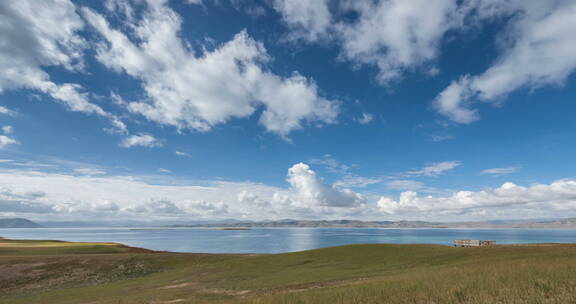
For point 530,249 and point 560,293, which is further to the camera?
point 530,249

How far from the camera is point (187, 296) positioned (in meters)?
24.2

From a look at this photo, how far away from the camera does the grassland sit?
10820 millimetres

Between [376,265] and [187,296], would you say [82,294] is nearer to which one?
[187,296]

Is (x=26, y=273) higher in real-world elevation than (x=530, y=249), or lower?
lower

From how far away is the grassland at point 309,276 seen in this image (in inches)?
426

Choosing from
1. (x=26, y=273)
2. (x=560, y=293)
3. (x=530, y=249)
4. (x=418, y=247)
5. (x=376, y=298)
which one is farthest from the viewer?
(x=418, y=247)

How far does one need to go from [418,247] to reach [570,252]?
20.1m

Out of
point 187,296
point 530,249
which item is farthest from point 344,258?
point 187,296

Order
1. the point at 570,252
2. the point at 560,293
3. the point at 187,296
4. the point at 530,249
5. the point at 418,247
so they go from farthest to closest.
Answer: the point at 418,247 → the point at 530,249 → the point at 570,252 → the point at 187,296 → the point at 560,293

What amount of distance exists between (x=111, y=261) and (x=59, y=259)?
29.4 feet

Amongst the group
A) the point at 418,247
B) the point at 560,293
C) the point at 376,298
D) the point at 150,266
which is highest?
the point at 560,293

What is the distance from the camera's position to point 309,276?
30828 mm

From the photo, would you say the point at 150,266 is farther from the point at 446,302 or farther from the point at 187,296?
the point at 446,302

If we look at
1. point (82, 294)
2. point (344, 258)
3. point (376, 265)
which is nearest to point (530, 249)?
point (376, 265)
